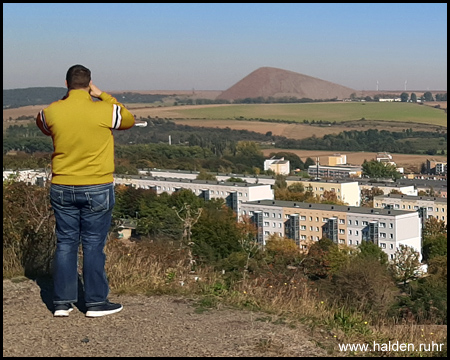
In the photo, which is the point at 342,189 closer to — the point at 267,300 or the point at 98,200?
the point at 267,300

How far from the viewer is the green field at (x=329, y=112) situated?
145 meters

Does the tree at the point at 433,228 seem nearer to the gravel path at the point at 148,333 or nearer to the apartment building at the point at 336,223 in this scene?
the apartment building at the point at 336,223

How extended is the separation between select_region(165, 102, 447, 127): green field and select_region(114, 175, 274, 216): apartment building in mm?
84134

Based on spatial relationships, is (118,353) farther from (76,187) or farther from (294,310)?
(294,310)

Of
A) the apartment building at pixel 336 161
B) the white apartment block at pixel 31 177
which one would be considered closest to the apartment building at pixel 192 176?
the apartment building at pixel 336 161

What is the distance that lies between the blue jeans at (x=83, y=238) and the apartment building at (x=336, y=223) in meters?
34.3

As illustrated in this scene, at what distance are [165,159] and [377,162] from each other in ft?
63.0

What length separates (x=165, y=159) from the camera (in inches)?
3046

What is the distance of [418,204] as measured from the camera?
47.6 metres

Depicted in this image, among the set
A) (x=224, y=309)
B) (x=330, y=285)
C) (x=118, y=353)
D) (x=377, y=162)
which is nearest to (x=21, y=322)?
(x=118, y=353)

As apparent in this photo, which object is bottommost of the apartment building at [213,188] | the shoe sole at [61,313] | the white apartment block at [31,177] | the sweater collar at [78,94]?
the apartment building at [213,188]

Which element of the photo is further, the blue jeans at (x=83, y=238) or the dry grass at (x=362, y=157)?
the dry grass at (x=362, y=157)

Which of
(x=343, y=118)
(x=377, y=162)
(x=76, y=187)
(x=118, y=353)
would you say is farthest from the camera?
(x=343, y=118)

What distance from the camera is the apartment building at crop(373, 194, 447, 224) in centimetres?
4709
